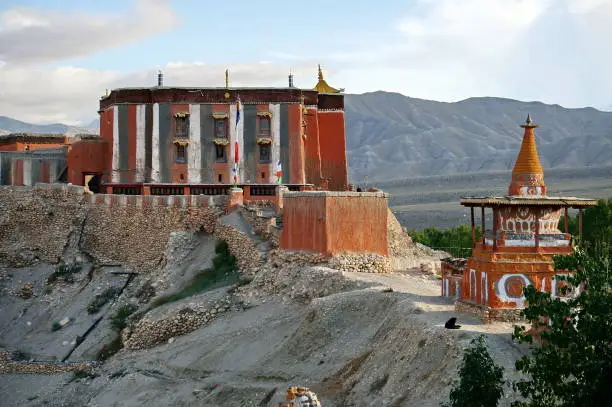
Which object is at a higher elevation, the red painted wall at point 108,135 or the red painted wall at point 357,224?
the red painted wall at point 108,135

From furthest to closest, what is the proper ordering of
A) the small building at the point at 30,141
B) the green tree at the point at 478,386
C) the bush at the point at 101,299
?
the small building at the point at 30,141 < the bush at the point at 101,299 < the green tree at the point at 478,386

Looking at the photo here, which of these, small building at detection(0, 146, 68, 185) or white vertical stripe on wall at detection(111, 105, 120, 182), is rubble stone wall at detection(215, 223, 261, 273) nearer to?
white vertical stripe on wall at detection(111, 105, 120, 182)

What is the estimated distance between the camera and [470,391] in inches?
792

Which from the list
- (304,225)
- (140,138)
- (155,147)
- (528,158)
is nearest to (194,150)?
(155,147)

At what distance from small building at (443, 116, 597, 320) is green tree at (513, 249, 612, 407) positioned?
9291 millimetres

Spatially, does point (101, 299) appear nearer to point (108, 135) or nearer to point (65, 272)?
point (65, 272)

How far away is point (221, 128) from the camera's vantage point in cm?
5275

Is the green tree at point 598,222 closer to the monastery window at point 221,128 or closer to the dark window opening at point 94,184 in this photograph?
the monastery window at point 221,128

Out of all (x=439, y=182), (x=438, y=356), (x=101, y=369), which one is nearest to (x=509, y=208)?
(x=438, y=356)

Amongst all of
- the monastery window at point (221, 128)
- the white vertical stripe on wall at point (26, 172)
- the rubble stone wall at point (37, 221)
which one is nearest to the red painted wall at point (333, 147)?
the monastery window at point (221, 128)

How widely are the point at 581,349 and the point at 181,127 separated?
119ft

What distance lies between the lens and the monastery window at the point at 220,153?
52.6m

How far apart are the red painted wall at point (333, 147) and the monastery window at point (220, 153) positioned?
5.77m

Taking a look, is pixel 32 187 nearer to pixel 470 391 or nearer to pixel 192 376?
pixel 192 376
